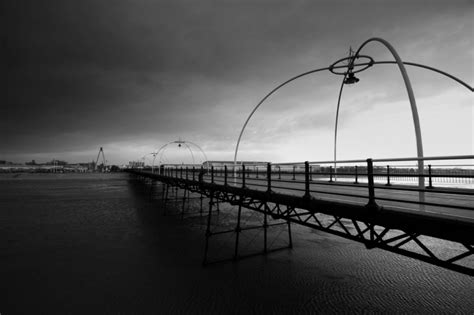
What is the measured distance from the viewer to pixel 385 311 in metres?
8.60

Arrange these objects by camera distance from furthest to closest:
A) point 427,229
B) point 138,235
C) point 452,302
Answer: point 138,235 → point 452,302 → point 427,229

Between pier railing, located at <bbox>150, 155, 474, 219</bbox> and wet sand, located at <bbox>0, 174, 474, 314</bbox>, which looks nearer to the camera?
pier railing, located at <bbox>150, 155, 474, 219</bbox>

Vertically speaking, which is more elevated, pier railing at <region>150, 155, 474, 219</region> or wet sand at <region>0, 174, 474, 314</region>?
pier railing at <region>150, 155, 474, 219</region>

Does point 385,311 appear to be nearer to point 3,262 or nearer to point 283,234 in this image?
point 283,234

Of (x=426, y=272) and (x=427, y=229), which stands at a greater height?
(x=427, y=229)

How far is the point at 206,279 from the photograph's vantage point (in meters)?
10.7

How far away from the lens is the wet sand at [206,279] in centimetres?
Result: 881

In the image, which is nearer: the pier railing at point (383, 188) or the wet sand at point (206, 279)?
the pier railing at point (383, 188)

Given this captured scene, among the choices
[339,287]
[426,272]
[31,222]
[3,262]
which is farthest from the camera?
[31,222]

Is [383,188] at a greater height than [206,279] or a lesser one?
greater

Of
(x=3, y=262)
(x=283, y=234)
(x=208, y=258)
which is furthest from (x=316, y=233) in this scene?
(x=3, y=262)

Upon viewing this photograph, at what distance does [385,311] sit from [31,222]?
27.8 metres

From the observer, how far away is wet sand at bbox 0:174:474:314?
28.9 feet

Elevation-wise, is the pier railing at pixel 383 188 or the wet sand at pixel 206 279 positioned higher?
the pier railing at pixel 383 188
